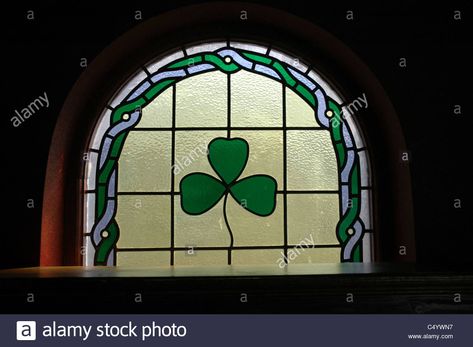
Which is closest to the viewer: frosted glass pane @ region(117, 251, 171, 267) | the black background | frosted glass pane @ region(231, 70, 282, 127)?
the black background

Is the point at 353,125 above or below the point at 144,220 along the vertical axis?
above

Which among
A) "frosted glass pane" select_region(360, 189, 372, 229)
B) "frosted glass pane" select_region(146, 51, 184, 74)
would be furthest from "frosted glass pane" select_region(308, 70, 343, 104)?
"frosted glass pane" select_region(146, 51, 184, 74)

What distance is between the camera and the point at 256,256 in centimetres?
188

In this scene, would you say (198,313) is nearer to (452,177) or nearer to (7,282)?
(7,282)

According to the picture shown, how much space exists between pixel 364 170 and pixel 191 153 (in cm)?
62

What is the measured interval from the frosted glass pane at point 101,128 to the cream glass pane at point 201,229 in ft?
1.19

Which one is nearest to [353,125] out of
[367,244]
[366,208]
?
[366,208]

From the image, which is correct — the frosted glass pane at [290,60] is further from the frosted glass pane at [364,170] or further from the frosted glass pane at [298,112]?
the frosted glass pane at [364,170]

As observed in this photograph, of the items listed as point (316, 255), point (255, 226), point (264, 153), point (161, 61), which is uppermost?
point (161, 61)

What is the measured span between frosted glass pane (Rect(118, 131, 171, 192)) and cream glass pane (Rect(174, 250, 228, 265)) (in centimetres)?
24

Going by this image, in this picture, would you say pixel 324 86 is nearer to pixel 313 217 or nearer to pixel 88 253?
pixel 313 217

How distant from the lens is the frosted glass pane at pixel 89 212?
188 cm

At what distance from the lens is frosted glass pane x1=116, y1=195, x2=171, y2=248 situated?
1880mm

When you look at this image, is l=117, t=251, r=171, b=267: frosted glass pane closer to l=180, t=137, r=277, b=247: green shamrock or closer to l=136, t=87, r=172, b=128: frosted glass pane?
l=180, t=137, r=277, b=247: green shamrock
